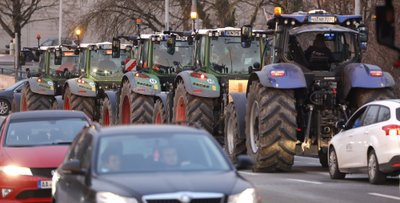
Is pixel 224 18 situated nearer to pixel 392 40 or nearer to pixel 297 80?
pixel 297 80

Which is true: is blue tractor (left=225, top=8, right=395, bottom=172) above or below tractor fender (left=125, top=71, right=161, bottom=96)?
above

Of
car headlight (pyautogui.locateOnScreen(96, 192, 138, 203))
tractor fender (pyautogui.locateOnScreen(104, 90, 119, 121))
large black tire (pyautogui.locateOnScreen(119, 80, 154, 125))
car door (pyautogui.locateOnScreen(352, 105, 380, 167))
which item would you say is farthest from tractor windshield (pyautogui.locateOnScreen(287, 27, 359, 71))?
car headlight (pyautogui.locateOnScreen(96, 192, 138, 203))

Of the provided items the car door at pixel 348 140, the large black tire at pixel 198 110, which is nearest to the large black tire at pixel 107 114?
the large black tire at pixel 198 110

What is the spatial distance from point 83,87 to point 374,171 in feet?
54.8

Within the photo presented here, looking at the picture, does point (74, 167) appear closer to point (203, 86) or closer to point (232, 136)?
point (232, 136)

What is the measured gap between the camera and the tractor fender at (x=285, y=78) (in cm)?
2194

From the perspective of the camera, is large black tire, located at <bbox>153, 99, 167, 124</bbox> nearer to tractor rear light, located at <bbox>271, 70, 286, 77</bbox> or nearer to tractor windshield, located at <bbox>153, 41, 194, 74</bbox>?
tractor windshield, located at <bbox>153, 41, 194, 74</bbox>

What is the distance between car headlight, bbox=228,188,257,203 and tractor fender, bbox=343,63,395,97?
36.9 ft

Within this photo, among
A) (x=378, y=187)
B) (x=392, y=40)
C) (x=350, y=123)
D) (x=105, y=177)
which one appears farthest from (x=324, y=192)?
(x=105, y=177)

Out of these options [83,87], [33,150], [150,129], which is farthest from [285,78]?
[83,87]

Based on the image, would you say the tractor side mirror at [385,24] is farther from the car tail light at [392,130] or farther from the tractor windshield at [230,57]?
the tractor windshield at [230,57]

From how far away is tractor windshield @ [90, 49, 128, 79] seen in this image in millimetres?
36875

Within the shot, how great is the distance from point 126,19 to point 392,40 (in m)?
46.4

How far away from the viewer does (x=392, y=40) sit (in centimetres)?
1256
